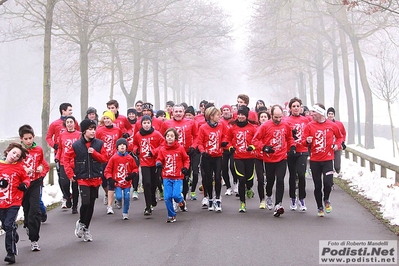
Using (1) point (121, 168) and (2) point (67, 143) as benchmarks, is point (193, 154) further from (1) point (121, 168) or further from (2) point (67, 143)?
(2) point (67, 143)

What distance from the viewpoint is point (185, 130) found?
11984 mm

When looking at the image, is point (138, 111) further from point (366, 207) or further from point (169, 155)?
point (366, 207)

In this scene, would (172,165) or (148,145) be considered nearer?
(172,165)

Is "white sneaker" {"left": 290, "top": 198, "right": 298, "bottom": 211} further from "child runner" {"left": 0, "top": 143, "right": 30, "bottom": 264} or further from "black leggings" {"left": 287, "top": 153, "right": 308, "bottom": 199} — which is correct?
A: "child runner" {"left": 0, "top": 143, "right": 30, "bottom": 264}

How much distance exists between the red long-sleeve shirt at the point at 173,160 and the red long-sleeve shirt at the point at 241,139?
1145mm

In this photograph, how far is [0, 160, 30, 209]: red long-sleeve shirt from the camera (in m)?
7.61

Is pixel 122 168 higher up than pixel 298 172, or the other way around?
pixel 122 168

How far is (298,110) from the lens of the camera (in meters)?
11.6

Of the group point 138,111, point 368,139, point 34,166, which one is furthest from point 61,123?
point 368,139

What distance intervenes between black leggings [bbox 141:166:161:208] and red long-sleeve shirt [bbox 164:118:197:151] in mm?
1034

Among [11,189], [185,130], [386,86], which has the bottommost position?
[11,189]

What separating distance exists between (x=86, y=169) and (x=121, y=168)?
1790mm

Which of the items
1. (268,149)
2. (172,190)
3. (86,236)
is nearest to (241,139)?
(268,149)

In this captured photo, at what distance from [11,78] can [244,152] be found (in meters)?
66.2
